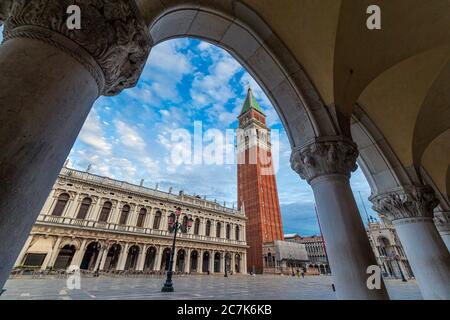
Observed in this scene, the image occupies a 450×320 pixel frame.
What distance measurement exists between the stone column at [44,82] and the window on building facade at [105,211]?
2254 cm

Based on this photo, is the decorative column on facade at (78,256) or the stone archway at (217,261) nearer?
the decorative column on facade at (78,256)

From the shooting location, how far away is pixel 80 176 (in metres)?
19.7

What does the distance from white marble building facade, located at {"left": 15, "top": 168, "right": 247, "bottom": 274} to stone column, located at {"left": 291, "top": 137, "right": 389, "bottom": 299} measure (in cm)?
1853

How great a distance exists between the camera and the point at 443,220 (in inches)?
214

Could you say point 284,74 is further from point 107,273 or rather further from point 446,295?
point 107,273

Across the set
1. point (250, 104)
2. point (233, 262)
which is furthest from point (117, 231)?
point (250, 104)

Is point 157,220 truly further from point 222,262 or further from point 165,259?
point 222,262

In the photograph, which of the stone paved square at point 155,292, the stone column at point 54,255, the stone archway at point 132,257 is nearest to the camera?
the stone paved square at point 155,292

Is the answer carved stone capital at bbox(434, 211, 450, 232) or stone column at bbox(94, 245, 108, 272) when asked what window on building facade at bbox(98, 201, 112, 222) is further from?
carved stone capital at bbox(434, 211, 450, 232)

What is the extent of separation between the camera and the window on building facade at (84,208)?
1912cm

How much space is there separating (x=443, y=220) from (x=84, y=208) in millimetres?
23794

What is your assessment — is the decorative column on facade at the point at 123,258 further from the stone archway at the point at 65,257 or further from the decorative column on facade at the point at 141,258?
the stone archway at the point at 65,257

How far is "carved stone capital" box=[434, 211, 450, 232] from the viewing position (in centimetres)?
538

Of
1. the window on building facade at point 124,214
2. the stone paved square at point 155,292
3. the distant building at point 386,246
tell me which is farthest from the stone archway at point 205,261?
the distant building at point 386,246
